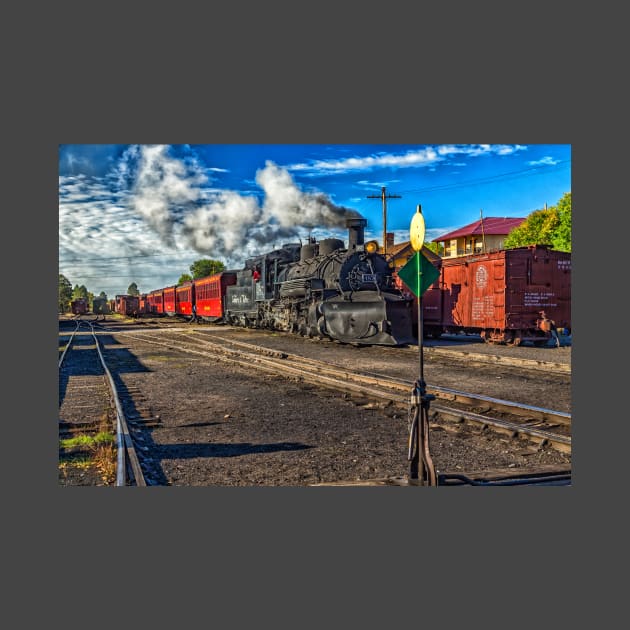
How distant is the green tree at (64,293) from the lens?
636 centimetres

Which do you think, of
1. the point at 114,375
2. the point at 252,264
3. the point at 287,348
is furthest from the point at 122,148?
the point at 252,264

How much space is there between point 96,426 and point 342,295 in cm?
1157

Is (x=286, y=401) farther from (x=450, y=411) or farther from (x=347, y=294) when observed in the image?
(x=347, y=294)

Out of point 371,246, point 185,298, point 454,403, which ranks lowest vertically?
point 454,403

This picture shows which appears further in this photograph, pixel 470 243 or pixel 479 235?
pixel 470 243

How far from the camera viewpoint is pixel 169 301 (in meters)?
40.3

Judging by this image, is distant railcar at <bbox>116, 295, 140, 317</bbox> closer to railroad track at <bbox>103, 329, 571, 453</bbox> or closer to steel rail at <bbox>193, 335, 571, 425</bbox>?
railroad track at <bbox>103, 329, 571, 453</bbox>

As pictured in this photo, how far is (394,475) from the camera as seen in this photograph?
5504 millimetres

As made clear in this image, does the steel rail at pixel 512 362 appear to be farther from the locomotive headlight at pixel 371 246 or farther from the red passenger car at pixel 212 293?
the red passenger car at pixel 212 293

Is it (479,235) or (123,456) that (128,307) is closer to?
(479,235)

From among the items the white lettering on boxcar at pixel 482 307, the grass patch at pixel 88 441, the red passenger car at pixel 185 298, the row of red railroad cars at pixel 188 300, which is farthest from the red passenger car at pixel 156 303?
the grass patch at pixel 88 441

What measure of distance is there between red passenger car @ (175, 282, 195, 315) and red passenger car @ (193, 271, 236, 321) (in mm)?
416

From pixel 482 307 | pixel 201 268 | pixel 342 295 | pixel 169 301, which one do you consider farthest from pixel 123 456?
pixel 169 301

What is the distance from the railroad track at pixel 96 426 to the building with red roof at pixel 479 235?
17.7ft
